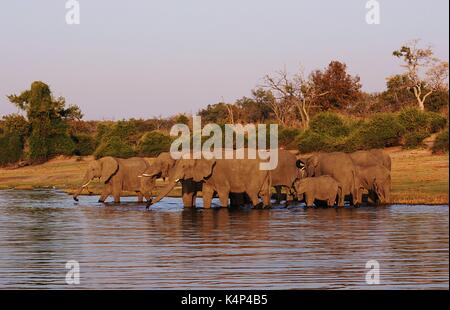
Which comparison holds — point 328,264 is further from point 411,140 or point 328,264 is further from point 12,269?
point 411,140

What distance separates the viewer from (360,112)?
6350cm

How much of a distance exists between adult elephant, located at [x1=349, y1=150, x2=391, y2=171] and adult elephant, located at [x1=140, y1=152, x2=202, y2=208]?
4.96 m

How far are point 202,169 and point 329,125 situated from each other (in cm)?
1709

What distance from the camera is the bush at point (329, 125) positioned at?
4525cm

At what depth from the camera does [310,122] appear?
46562mm

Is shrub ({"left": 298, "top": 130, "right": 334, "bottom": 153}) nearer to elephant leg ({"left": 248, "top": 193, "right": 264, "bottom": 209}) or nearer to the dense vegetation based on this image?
the dense vegetation

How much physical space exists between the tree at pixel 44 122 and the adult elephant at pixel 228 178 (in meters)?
26.7

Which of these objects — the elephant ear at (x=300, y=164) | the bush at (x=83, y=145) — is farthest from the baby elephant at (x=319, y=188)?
the bush at (x=83, y=145)

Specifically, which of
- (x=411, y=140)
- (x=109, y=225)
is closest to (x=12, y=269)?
(x=109, y=225)

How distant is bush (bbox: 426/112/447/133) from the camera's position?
4184 centimetres
